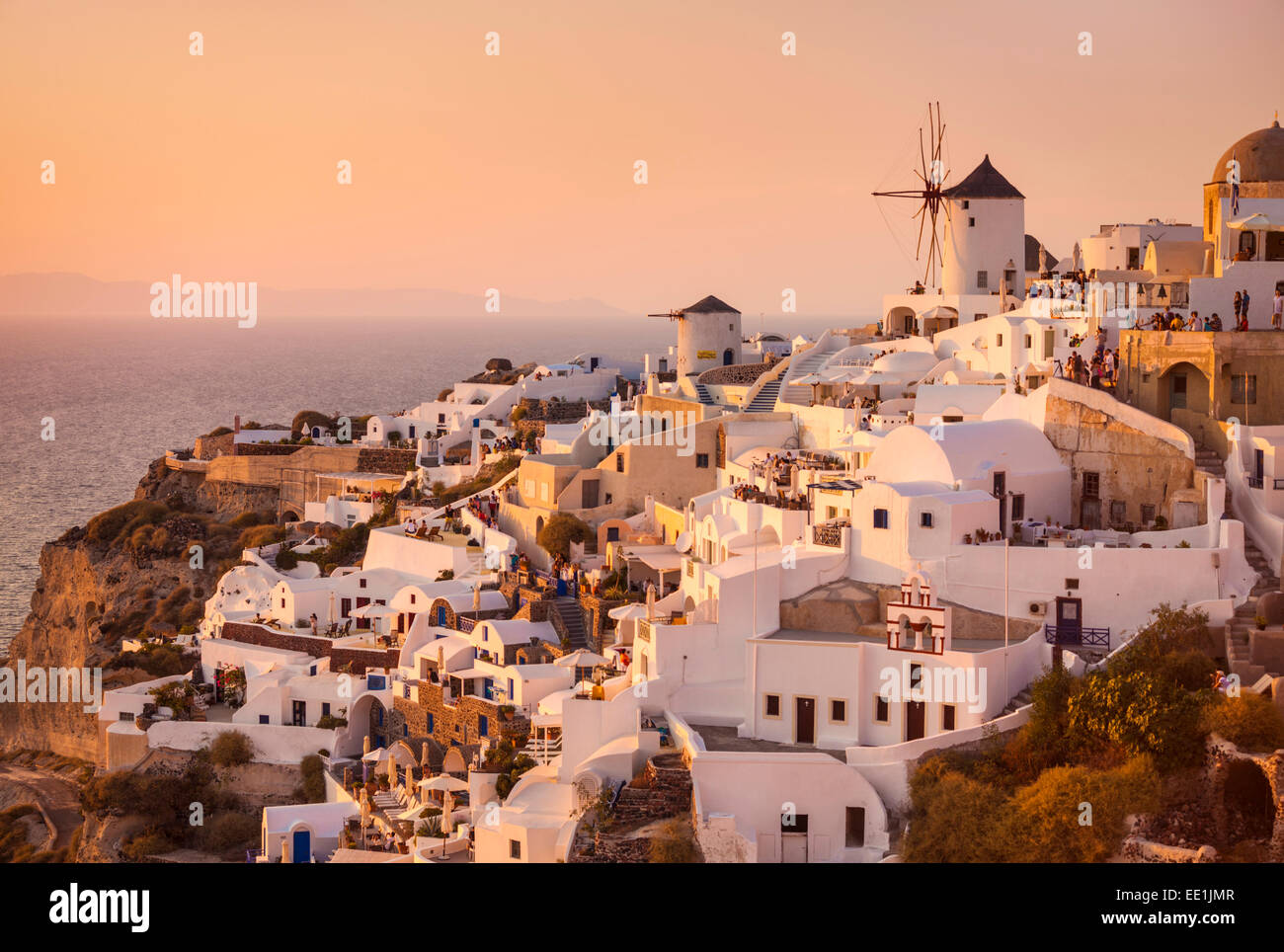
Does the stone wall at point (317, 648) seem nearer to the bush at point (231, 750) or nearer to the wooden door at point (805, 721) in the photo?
the bush at point (231, 750)

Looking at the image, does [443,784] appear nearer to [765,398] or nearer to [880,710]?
[880,710]

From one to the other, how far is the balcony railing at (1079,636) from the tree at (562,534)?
Answer: 10135mm

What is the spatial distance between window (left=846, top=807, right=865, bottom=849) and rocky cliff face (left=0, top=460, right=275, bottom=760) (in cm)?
1889

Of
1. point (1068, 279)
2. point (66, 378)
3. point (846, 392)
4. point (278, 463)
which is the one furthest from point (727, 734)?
point (66, 378)

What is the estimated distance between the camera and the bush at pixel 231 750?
2462cm

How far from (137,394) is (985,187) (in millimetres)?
73567

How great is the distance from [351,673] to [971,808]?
12.8 meters

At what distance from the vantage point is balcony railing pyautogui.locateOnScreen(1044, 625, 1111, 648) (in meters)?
18.2

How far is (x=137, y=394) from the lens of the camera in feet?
319

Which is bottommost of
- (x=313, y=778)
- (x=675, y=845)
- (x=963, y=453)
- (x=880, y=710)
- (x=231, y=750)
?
(x=313, y=778)

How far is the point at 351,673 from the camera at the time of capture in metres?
25.8

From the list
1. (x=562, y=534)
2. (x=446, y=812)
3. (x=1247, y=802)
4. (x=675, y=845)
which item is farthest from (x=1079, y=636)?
(x=562, y=534)

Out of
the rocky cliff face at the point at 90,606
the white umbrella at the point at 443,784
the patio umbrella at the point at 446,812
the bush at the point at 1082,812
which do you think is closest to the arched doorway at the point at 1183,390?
the bush at the point at 1082,812
